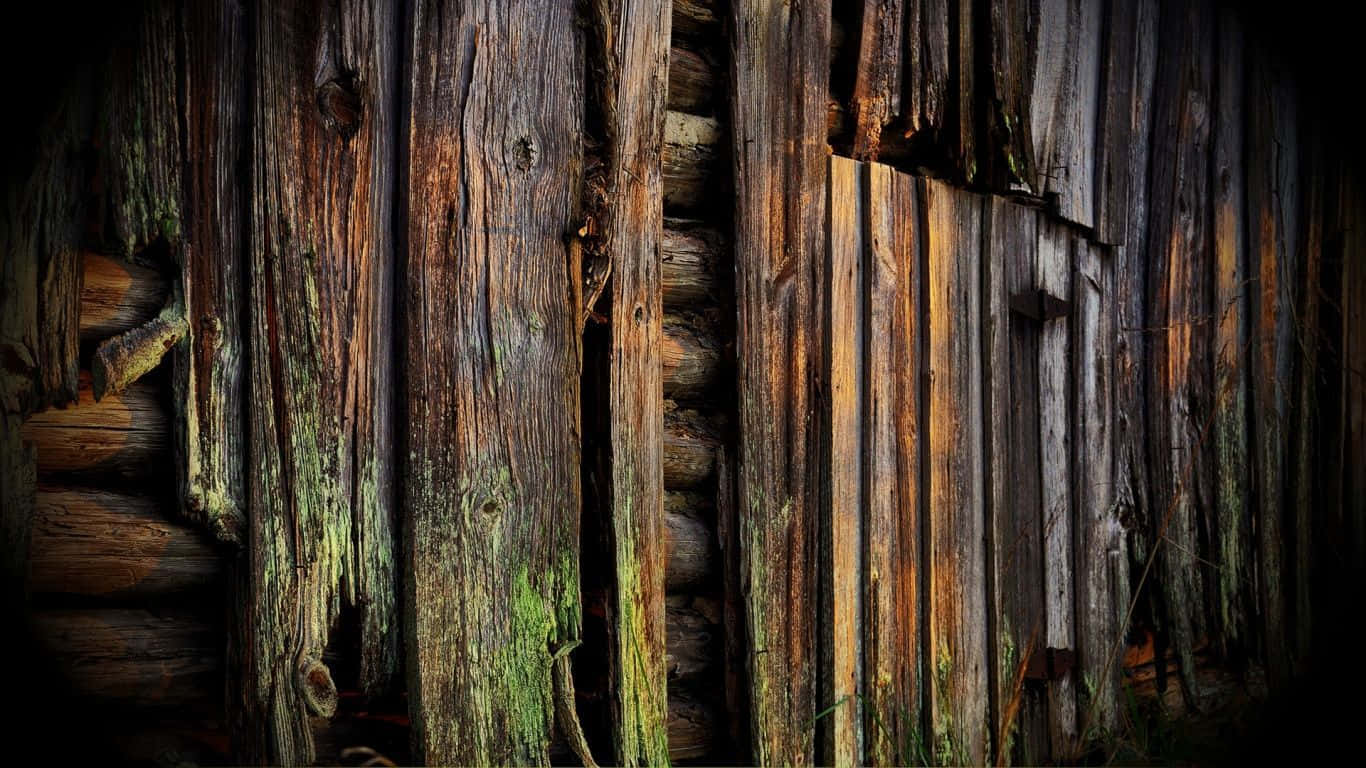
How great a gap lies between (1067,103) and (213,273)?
8.87 feet

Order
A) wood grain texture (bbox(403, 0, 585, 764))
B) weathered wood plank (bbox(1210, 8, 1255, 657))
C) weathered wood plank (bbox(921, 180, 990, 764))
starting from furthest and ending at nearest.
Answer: weathered wood plank (bbox(1210, 8, 1255, 657))
weathered wood plank (bbox(921, 180, 990, 764))
wood grain texture (bbox(403, 0, 585, 764))

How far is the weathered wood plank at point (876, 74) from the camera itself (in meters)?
2.51

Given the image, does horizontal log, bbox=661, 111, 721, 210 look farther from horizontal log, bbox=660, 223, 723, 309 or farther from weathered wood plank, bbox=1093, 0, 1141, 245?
weathered wood plank, bbox=1093, 0, 1141, 245

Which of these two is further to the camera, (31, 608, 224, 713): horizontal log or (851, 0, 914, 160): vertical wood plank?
(851, 0, 914, 160): vertical wood plank

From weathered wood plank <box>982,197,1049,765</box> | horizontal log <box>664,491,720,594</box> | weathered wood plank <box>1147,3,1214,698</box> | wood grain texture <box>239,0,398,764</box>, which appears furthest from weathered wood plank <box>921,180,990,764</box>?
wood grain texture <box>239,0,398,764</box>

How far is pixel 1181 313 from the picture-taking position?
323 cm

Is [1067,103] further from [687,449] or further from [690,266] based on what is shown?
[687,449]

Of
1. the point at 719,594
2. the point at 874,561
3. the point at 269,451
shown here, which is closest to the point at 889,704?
the point at 874,561

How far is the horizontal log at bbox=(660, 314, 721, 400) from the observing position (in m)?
2.23

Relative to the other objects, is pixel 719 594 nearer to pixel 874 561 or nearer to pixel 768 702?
pixel 768 702

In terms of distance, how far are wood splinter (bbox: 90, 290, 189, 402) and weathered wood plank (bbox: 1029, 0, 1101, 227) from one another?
253cm

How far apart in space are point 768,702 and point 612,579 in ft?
1.80

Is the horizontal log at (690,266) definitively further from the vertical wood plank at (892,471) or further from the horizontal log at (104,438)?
the horizontal log at (104,438)

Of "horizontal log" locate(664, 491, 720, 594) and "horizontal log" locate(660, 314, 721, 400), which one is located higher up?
"horizontal log" locate(660, 314, 721, 400)
